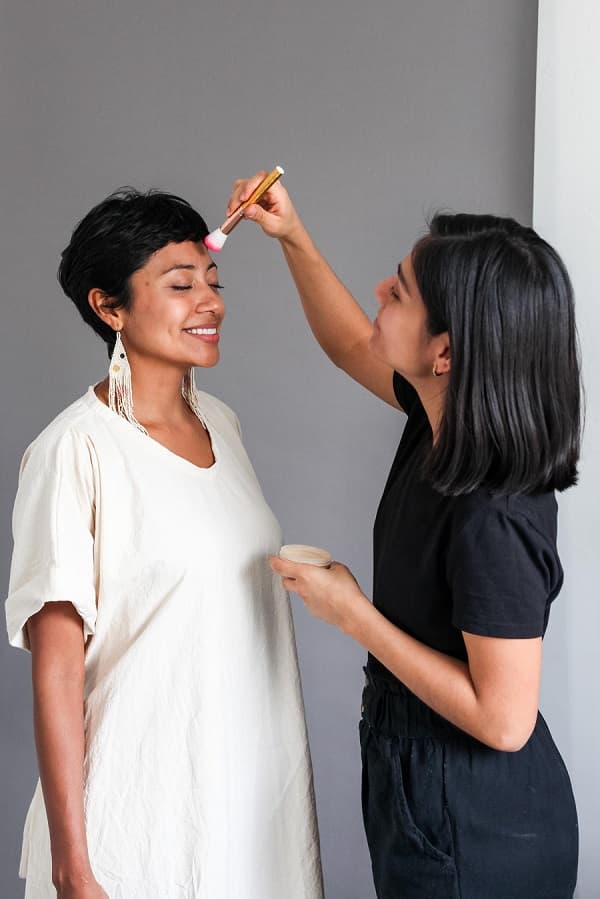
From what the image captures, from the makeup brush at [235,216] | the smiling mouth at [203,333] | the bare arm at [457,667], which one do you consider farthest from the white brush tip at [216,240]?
the bare arm at [457,667]

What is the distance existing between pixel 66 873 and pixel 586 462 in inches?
40.0

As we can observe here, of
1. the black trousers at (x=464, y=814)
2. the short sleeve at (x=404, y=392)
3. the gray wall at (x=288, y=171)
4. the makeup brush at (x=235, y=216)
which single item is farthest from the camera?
the gray wall at (x=288, y=171)

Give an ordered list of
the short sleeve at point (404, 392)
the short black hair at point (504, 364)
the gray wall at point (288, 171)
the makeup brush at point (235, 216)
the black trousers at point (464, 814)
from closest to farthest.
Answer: the short black hair at point (504, 364)
the black trousers at point (464, 814)
the makeup brush at point (235, 216)
the short sleeve at point (404, 392)
the gray wall at point (288, 171)

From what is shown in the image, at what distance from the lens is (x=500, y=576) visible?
1.10 meters

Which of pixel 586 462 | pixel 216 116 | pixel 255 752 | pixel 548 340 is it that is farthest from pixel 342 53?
pixel 255 752

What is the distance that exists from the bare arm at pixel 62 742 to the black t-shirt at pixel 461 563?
1.28 ft

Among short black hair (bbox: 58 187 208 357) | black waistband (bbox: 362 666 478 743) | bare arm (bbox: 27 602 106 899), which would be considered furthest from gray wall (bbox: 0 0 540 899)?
bare arm (bbox: 27 602 106 899)

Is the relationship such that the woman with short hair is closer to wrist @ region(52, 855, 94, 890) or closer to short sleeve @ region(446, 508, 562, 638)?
wrist @ region(52, 855, 94, 890)

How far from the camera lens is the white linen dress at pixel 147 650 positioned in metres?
1.27

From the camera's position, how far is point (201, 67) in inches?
77.4

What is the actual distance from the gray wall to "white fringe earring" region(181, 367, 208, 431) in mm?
519

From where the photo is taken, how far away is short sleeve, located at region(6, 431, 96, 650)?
1.23m

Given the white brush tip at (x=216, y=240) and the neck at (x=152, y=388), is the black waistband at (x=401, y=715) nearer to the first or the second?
the neck at (x=152, y=388)

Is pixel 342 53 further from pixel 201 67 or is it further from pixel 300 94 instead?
pixel 201 67
